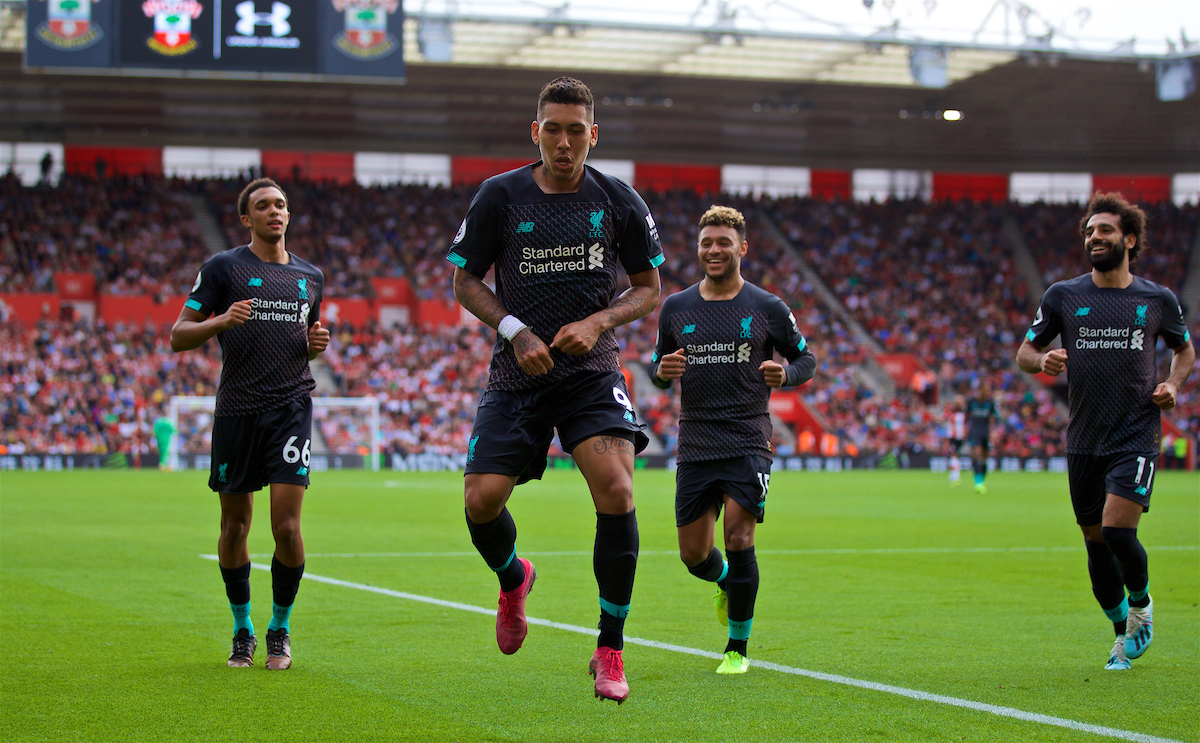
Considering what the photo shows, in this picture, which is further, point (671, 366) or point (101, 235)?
point (101, 235)

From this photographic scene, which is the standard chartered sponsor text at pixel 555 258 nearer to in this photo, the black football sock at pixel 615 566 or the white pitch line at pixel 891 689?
the black football sock at pixel 615 566

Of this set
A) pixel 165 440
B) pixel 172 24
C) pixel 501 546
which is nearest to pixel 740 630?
pixel 501 546

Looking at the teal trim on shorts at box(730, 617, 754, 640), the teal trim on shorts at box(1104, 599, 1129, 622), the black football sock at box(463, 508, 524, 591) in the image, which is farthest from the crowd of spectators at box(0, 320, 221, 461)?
the teal trim on shorts at box(1104, 599, 1129, 622)

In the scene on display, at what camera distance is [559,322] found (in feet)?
17.2

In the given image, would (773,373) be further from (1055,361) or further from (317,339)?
(317,339)

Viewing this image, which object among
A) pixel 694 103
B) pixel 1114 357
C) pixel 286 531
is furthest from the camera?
pixel 694 103

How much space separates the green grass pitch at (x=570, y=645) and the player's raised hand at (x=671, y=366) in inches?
59.6

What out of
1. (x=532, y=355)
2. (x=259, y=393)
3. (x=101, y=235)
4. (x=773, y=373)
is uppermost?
(x=101, y=235)

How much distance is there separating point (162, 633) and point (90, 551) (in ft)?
17.5

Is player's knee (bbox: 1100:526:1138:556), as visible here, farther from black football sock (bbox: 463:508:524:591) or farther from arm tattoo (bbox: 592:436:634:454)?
black football sock (bbox: 463:508:524:591)

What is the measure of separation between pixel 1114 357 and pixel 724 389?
7.01 feet

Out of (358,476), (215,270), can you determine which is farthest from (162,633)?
(358,476)

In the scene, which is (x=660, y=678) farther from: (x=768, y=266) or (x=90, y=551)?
(x=768, y=266)

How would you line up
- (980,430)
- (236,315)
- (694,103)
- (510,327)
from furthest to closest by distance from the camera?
(694,103), (980,430), (236,315), (510,327)
